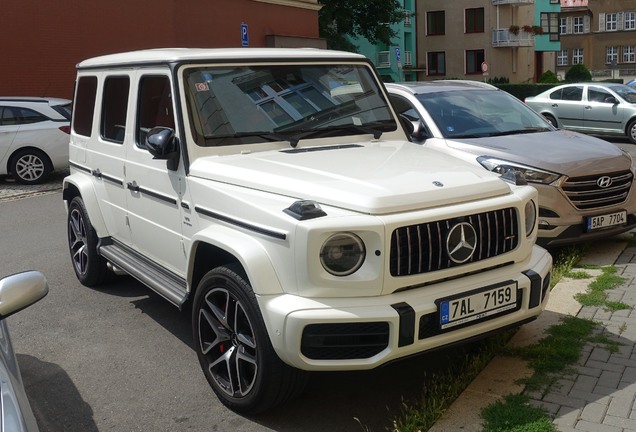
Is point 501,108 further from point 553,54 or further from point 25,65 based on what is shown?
point 553,54

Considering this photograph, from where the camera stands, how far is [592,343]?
15.9ft

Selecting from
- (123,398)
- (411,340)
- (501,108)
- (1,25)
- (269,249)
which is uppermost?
(1,25)

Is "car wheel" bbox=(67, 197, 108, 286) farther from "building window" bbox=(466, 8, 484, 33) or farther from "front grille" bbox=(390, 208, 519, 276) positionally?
"building window" bbox=(466, 8, 484, 33)

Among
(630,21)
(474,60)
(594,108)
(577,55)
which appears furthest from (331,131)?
(577,55)

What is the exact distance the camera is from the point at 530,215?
443 cm

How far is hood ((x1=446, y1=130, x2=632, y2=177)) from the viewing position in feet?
22.8

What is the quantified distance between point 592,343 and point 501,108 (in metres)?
4.25

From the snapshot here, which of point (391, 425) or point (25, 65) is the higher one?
point (25, 65)

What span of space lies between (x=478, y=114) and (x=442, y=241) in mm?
4702

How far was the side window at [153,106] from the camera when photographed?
5.03 meters

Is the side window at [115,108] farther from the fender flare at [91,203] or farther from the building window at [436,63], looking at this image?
the building window at [436,63]

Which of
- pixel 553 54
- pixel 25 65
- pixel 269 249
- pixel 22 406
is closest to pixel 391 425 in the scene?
pixel 269 249

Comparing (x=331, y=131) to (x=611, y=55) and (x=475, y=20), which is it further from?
(x=611, y=55)

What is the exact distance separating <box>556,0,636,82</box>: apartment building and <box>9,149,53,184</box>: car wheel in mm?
73499
